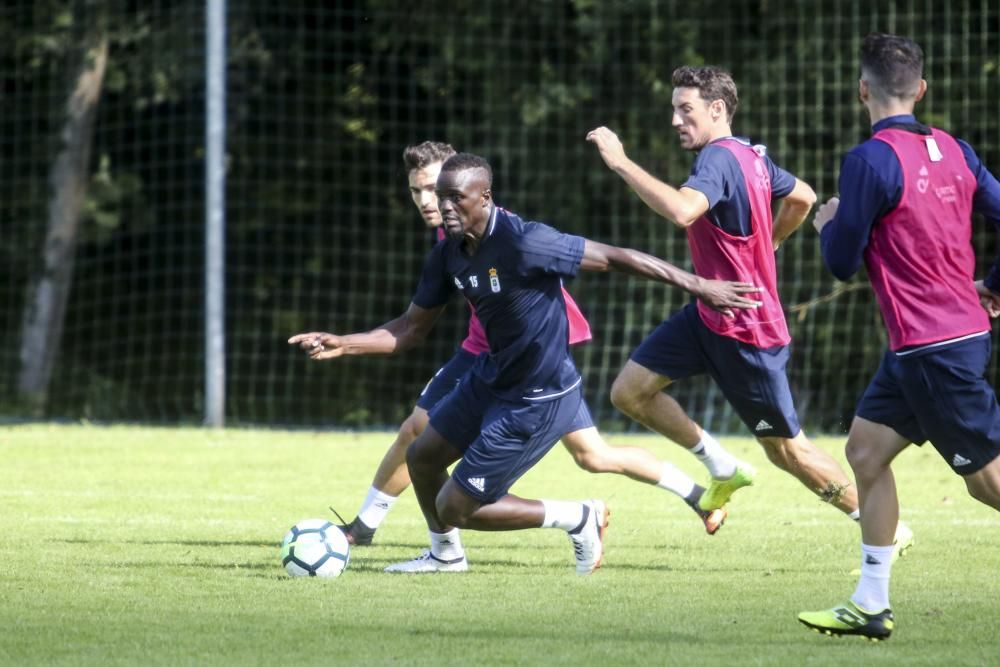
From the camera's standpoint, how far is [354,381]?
20312 millimetres

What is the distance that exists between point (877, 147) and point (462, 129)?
13740mm

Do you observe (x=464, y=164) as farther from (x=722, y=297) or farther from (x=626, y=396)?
(x=626, y=396)

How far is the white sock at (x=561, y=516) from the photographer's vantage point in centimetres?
710

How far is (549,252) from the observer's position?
262 inches

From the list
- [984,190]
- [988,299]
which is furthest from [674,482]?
[984,190]

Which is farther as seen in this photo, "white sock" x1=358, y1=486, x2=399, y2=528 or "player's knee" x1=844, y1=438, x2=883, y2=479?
"white sock" x1=358, y1=486, x2=399, y2=528

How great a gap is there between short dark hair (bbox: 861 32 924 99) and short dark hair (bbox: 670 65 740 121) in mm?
1969

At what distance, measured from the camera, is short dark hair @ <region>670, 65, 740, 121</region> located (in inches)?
301

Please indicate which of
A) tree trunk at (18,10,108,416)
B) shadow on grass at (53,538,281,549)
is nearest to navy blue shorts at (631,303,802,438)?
shadow on grass at (53,538,281,549)

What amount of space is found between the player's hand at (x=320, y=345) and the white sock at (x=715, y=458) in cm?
196

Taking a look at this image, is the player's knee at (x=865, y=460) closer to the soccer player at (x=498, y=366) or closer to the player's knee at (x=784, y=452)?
the soccer player at (x=498, y=366)

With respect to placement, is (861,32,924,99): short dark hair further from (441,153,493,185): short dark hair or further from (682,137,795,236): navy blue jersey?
(441,153,493,185): short dark hair

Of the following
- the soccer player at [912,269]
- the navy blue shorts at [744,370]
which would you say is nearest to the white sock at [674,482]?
the navy blue shorts at [744,370]

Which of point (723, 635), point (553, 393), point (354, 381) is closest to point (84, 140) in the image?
point (354, 381)
